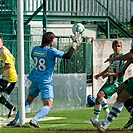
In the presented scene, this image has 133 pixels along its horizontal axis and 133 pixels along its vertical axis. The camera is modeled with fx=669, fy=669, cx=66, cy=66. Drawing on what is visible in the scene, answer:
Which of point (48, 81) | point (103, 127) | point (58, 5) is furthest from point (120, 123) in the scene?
point (58, 5)

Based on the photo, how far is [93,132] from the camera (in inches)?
456

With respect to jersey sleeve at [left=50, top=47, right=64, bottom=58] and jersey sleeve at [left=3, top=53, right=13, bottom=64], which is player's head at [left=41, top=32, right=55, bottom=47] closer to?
jersey sleeve at [left=50, top=47, right=64, bottom=58]

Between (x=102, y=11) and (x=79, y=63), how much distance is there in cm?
596

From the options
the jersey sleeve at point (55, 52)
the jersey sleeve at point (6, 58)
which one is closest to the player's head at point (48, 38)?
the jersey sleeve at point (55, 52)

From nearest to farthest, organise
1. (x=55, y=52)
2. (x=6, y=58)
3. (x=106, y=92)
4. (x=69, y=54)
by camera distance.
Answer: (x=69, y=54), (x=55, y=52), (x=106, y=92), (x=6, y=58)

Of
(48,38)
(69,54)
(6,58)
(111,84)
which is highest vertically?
(48,38)

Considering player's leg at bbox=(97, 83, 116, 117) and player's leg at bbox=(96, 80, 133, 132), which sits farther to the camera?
player's leg at bbox=(97, 83, 116, 117)

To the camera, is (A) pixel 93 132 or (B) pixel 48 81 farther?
(B) pixel 48 81

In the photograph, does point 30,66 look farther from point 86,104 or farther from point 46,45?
point 46,45

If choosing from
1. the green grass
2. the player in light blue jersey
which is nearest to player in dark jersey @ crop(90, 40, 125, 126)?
the green grass

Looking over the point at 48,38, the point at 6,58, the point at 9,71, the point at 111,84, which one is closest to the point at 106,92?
the point at 111,84

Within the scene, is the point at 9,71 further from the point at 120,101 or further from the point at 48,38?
the point at 120,101

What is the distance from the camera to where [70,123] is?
14.6 metres

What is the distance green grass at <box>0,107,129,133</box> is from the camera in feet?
40.1
